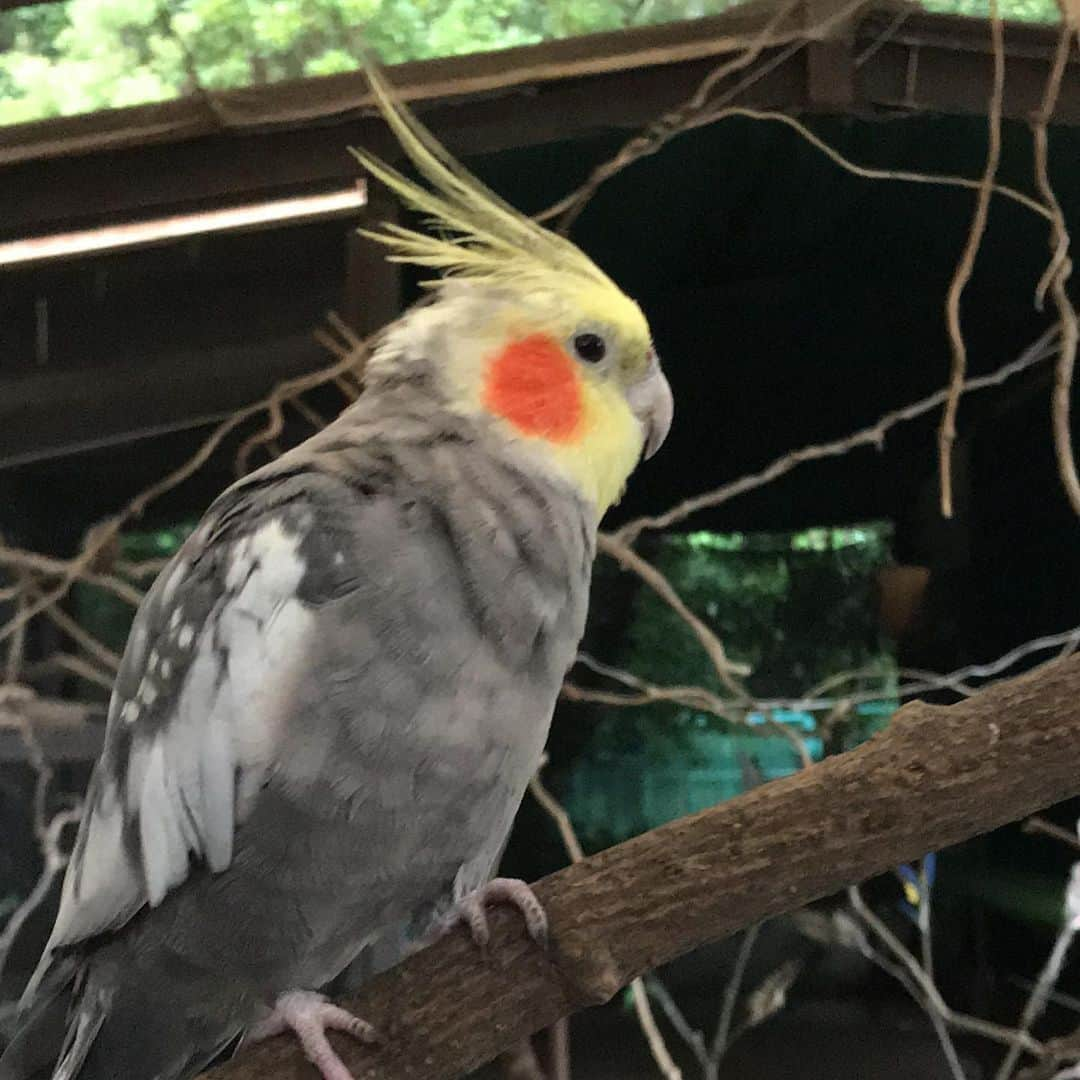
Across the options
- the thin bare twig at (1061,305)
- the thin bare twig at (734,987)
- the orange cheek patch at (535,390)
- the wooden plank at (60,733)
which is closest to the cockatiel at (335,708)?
the orange cheek patch at (535,390)

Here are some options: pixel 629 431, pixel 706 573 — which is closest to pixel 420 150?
pixel 629 431

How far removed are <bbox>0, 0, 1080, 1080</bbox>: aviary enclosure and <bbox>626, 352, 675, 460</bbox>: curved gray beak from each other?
44 cm

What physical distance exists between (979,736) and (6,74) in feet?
5.25

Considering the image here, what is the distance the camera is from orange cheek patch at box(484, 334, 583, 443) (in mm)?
878

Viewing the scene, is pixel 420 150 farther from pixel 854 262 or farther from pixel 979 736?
pixel 854 262

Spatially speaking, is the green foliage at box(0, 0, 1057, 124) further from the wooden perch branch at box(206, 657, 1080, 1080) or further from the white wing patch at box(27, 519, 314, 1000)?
the wooden perch branch at box(206, 657, 1080, 1080)

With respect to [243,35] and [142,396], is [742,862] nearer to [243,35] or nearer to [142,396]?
[243,35]

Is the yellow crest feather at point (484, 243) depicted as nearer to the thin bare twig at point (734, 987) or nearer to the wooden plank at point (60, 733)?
the wooden plank at point (60, 733)

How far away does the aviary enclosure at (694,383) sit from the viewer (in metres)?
1.49

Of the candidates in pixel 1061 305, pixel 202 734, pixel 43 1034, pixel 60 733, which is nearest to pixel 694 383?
pixel 1061 305

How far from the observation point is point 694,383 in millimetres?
1939

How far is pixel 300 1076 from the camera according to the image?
0.70 meters

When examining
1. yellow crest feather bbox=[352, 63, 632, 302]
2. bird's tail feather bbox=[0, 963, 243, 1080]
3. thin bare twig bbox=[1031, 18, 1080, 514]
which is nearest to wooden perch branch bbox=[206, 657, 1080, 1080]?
bird's tail feather bbox=[0, 963, 243, 1080]

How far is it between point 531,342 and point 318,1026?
1.84ft
